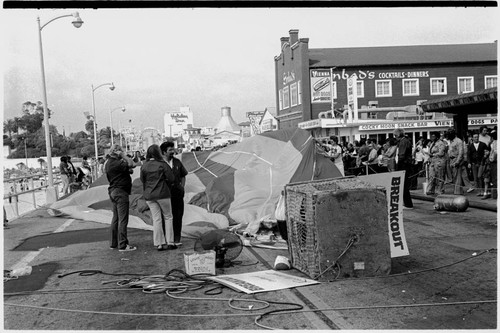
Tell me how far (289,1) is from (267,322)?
352cm

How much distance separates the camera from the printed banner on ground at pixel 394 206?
8570mm

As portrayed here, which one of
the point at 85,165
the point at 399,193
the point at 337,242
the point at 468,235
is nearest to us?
the point at 337,242

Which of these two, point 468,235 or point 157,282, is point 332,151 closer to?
point 468,235

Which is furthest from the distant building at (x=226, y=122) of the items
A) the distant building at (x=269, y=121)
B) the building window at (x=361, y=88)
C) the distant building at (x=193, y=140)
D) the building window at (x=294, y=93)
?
the building window at (x=361, y=88)

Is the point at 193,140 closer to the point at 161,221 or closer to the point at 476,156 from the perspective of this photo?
the point at 476,156

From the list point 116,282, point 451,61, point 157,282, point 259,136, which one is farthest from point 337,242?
point 451,61

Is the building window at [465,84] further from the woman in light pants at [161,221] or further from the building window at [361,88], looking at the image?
the woman in light pants at [161,221]

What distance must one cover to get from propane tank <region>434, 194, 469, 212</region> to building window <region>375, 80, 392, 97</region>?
37603 mm

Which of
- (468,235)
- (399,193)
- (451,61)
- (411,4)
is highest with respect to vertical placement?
(451,61)

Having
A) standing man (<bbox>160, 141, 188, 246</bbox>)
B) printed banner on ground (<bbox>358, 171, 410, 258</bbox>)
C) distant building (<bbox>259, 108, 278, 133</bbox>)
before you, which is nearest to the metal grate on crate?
printed banner on ground (<bbox>358, 171, 410, 258</bbox>)

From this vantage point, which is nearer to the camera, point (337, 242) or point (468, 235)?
point (337, 242)

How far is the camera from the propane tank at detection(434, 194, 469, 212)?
14031 mm

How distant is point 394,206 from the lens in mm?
8734

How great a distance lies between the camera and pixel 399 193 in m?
8.86
